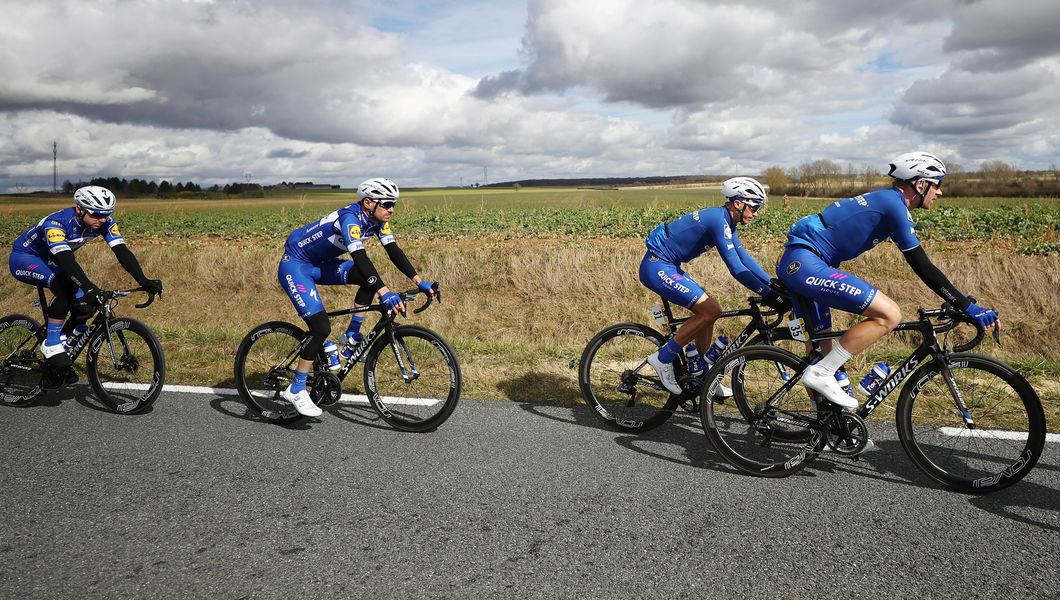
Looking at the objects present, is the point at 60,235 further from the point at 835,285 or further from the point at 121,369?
the point at 835,285

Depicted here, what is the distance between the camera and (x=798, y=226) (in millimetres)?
4730

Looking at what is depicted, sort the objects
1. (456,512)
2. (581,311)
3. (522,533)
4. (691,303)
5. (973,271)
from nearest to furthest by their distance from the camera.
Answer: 1. (522,533)
2. (456,512)
3. (691,303)
4. (973,271)
5. (581,311)

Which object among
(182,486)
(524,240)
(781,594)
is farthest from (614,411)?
(524,240)

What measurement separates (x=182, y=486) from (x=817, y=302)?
14.8 ft

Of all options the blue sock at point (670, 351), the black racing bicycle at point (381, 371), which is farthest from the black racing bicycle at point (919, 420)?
the black racing bicycle at point (381, 371)

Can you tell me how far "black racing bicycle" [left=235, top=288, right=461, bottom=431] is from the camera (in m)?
5.11

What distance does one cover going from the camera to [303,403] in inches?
203

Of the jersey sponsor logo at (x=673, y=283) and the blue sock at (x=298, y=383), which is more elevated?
the jersey sponsor logo at (x=673, y=283)

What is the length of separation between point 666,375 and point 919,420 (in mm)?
1971

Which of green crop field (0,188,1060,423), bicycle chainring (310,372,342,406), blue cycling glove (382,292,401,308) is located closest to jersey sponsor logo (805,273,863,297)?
green crop field (0,188,1060,423)

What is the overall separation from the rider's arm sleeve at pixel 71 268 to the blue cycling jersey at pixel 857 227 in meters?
6.10

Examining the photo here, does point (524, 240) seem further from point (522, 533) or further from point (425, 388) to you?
point (522, 533)

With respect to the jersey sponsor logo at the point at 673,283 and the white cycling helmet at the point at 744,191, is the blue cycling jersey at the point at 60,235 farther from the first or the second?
the white cycling helmet at the point at 744,191

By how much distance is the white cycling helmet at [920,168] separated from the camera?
4.11 metres
